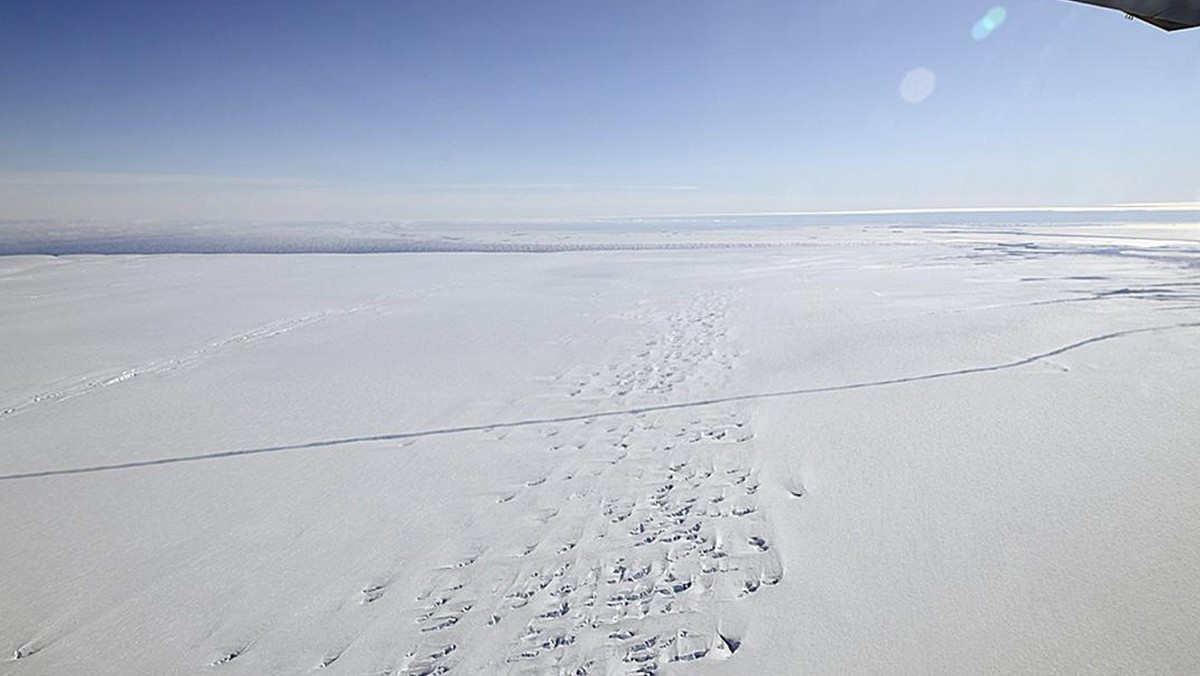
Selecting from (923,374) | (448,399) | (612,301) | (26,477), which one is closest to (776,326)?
(923,374)

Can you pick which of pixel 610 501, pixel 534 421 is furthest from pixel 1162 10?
pixel 534 421

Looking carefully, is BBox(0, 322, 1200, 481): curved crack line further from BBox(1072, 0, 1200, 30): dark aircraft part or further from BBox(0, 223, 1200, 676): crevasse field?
BBox(1072, 0, 1200, 30): dark aircraft part

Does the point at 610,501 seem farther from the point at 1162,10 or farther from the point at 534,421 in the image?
the point at 1162,10

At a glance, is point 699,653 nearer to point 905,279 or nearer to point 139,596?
point 139,596

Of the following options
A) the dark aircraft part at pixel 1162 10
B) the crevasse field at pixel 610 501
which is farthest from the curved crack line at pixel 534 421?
the dark aircraft part at pixel 1162 10

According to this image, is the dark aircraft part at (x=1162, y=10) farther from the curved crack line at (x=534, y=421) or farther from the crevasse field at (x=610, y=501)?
the curved crack line at (x=534, y=421)
